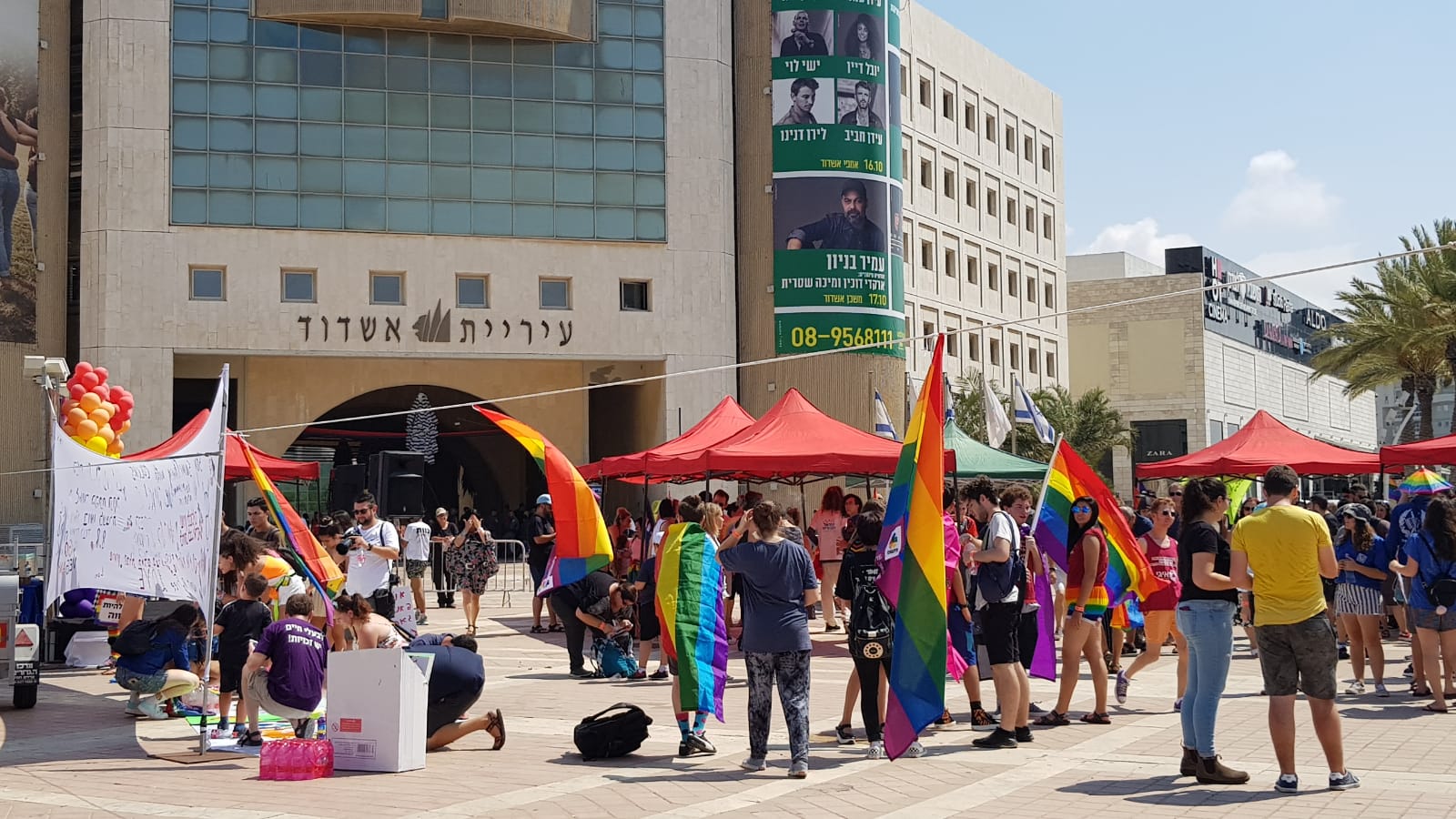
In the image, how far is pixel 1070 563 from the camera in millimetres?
11680

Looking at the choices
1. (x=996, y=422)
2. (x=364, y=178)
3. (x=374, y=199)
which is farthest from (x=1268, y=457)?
(x=364, y=178)

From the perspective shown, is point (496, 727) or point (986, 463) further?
point (986, 463)

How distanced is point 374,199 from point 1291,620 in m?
34.9

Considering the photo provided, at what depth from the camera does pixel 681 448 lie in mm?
20969

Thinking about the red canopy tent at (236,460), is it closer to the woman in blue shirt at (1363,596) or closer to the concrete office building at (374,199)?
the concrete office building at (374,199)

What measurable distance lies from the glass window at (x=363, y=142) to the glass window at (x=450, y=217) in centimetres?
195

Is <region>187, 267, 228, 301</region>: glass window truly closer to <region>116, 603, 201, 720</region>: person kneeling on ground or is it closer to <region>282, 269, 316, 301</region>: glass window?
<region>282, 269, 316, 301</region>: glass window

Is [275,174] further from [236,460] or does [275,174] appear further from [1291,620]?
[1291,620]

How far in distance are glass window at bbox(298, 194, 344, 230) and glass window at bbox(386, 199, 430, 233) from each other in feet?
4.16

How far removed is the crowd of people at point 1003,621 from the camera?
355 inches

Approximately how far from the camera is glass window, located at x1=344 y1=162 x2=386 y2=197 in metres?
40.7

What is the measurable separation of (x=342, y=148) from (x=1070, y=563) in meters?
32.4

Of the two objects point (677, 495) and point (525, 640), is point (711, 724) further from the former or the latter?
point (677, 495)

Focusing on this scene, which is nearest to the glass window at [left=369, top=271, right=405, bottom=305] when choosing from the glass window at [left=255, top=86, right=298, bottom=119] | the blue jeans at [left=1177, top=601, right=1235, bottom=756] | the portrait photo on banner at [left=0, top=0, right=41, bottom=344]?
the glass window at [left=255, top=86, right=298, bottom=119]
